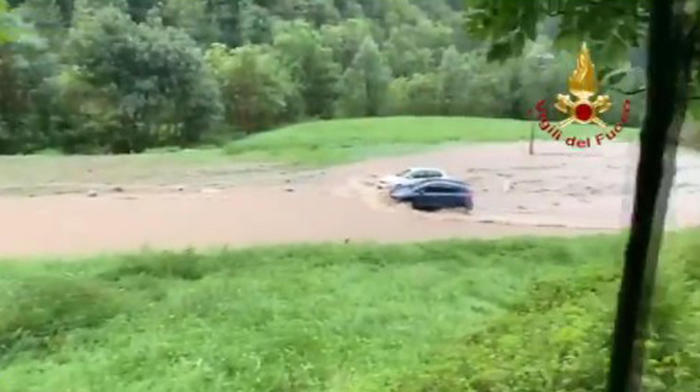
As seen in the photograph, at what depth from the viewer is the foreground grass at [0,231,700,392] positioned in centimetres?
107

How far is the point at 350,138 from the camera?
51.2 inches

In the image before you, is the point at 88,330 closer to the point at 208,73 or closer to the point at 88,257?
the point at 88,257

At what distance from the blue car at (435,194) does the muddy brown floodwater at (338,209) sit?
0.04 ft

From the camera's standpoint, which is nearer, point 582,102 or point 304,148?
point 582,102

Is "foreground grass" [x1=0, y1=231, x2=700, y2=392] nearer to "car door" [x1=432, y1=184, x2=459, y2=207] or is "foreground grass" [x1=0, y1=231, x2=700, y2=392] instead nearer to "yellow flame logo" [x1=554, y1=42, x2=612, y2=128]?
"car door" [x1=432, y1=184, x2=459, y2=207]

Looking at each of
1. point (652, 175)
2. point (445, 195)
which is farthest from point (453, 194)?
point (652, 175)

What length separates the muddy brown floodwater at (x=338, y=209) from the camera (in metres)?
1.22

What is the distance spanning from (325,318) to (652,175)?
615 mm

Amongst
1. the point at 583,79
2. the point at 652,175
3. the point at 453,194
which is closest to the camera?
the point at 652,175

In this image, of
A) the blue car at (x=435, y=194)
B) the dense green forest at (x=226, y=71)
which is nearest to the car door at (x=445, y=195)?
the blue car at (x=435, y=194)

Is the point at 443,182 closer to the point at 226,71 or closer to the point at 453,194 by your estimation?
the point at 453,194

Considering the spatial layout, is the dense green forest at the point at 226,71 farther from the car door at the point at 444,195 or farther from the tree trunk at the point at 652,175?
the tree trunk at the point at 652,175

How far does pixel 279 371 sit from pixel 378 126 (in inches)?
15.0

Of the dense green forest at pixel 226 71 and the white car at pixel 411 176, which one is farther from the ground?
the dense green forest at pixel 226 71
